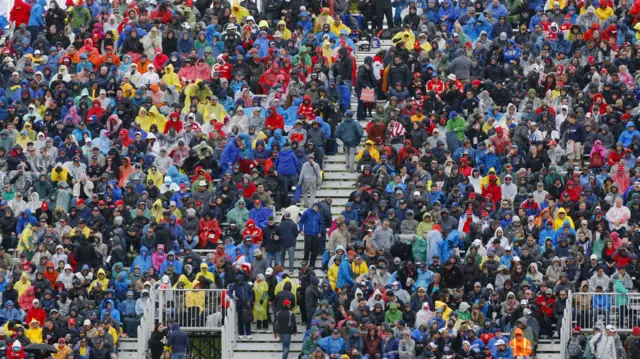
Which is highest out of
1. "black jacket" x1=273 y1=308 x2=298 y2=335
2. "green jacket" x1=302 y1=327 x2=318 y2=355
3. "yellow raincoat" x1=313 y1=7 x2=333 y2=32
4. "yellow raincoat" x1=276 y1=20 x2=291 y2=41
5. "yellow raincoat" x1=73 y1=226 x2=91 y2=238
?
"yellow raincoat" x1=313 y1=7 x2=333 y2=32

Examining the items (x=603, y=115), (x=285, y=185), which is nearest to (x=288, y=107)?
(x=285, y=185)

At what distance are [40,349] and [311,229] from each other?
8.52 m

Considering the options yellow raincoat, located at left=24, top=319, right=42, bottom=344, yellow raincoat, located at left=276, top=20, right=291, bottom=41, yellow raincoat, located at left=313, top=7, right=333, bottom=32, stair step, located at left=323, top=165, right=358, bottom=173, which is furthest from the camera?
yellow raincoat, located at left=313, top=7, right=333, bottom=32

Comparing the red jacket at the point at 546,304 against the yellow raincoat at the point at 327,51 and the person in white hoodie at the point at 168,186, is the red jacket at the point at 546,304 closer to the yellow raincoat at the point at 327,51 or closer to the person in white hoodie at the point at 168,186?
the person in white hoodie at the point at 168,186

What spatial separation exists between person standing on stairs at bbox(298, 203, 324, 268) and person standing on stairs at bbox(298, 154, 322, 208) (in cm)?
183

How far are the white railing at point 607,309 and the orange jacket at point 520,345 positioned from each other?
1.70 m

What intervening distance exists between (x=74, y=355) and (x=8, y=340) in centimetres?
160

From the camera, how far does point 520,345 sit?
52094 millimetres

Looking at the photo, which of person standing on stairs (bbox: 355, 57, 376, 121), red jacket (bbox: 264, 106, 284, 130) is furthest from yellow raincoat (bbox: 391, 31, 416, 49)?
red jacket (bbox: 264, 106, 284, 130)

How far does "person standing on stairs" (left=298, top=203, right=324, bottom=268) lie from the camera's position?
56.4 m

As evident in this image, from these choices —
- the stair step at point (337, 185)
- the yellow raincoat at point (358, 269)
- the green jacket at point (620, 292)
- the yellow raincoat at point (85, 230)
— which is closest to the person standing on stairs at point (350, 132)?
the stair step at point (337, 185)

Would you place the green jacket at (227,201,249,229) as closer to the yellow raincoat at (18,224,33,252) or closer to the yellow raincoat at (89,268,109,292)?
the yellow raincoat at (89,268,109,292)

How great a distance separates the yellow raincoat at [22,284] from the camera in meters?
55.0

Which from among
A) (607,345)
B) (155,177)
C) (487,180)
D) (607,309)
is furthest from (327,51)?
(607,345)
